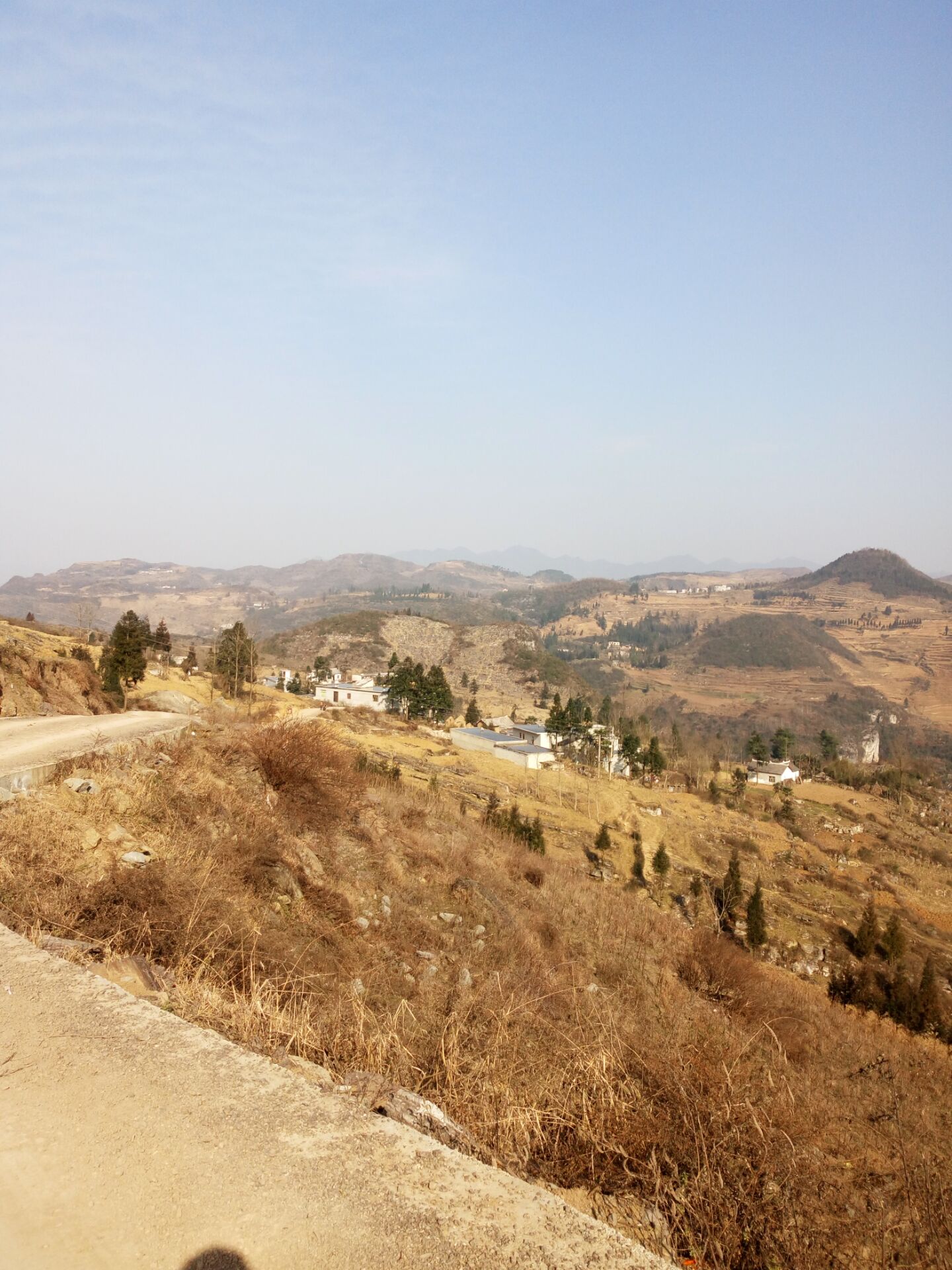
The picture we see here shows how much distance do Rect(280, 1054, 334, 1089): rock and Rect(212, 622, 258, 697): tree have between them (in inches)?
1274

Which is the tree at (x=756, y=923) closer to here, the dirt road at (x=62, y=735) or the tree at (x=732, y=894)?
the tree at (x=732, y=894)

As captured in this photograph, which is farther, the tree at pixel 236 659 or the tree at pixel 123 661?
the tree at pixel 236 659

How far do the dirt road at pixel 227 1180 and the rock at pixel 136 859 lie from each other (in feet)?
9.29

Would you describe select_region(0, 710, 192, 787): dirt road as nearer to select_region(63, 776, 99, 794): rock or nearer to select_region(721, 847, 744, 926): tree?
select_region(63, 776, 99, 794): rock

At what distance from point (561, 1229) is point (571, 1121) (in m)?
1.29

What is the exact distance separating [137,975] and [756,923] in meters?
22.0

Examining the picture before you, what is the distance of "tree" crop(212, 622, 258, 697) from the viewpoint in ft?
117

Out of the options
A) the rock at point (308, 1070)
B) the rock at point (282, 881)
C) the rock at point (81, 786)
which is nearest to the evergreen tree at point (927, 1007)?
the rock at point (282, 881)

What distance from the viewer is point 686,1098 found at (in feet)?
12.2

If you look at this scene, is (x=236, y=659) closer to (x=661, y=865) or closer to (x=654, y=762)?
(x=661, y=865)

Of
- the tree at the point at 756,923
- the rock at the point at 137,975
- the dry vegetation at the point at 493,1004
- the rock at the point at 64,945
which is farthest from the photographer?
the tree at the point at 756,923

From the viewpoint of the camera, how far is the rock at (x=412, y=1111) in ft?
10.2

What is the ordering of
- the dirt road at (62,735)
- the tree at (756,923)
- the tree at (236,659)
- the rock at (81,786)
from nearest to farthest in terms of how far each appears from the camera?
the rock at (81,786) < the dirt road at (62,735) < the tree at (756,923) < the tree at (236,659)

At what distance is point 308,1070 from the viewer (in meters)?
3.57
